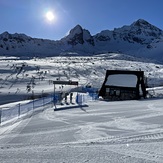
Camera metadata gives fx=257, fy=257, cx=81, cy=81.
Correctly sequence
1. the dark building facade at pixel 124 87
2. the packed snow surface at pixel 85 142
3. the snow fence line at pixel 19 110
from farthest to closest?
the dark building facade at pixel 124 87, the snow fence line at pixel 19 110, the packed snow surface at pixel 85 142

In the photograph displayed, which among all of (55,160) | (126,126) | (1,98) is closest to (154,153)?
(55,160)

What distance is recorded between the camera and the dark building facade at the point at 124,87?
1473 inches

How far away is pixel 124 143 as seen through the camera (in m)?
10.5

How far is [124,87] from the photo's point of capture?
3769 centimetres

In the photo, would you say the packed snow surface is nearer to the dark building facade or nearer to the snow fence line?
the snow fence line

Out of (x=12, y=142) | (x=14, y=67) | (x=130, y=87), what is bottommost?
(x=12, y=142)

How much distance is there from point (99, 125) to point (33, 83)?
43.3 metres

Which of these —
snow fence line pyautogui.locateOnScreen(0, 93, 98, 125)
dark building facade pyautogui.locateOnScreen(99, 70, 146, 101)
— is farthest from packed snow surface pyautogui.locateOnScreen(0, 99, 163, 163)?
dark building facade pyautogui.locateOnScreen(99, 70, 146, 101)

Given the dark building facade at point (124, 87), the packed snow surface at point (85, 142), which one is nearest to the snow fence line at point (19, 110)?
the packed snow surface at point (85, 142)

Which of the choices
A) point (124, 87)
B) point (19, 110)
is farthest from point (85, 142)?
point (124, 87)

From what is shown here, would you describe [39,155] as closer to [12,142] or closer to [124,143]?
[12,142]

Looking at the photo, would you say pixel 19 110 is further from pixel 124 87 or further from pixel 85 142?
pixel 124 87

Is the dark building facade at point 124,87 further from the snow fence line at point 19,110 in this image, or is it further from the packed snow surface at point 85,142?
the packed snow surface at point 85,142

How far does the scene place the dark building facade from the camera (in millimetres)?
37406
